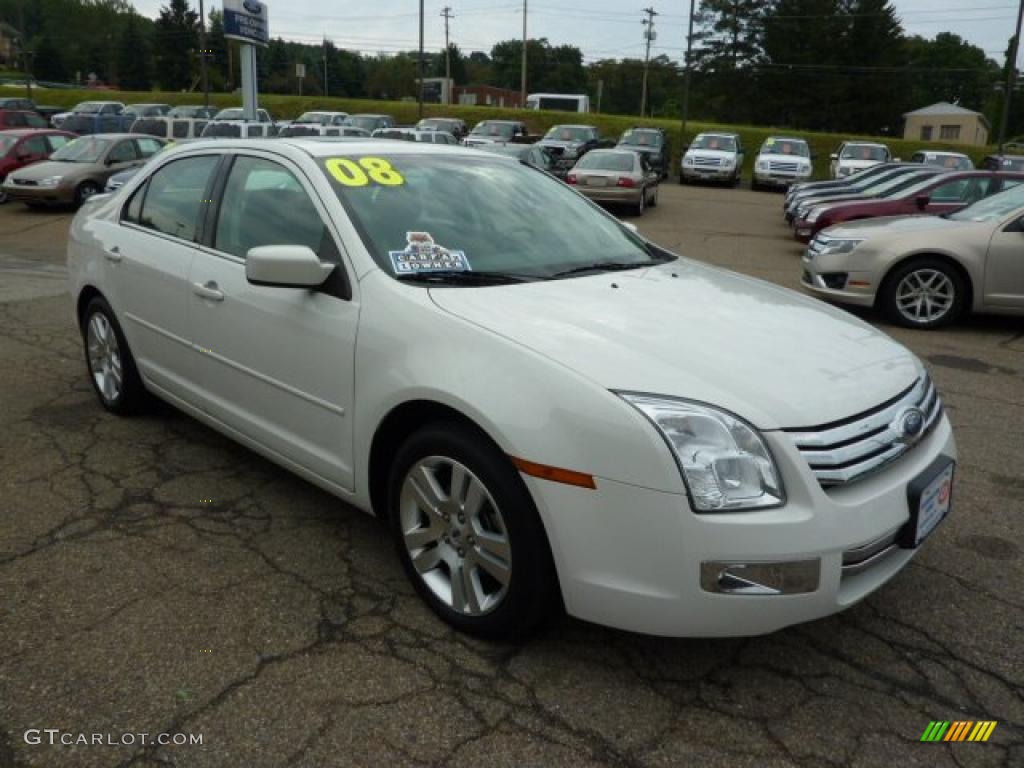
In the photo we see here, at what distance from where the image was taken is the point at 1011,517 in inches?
148

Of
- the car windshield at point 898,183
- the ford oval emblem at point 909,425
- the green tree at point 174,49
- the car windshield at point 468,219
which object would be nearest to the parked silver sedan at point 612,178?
the car windshield at point 898,183

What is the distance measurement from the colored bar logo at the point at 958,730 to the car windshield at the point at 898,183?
11.6m

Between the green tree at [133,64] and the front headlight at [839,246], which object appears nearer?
the front headlight at [839,246]

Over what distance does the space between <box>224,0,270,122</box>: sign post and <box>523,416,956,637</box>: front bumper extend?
79.8 feet

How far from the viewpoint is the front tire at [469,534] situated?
97.9 inches

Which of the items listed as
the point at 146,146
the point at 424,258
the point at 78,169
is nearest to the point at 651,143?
the point at 146,146

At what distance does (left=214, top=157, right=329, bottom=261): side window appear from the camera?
327 cm

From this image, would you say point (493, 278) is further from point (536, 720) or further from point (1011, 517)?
point (1011, 517)

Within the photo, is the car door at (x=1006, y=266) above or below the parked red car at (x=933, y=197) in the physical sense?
below

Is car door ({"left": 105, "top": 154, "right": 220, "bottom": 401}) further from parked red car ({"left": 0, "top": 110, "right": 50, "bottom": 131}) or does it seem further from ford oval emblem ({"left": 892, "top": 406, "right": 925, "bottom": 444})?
parked red car ({"left": 0, "top": 110, "right": 50, "bottom": 131})

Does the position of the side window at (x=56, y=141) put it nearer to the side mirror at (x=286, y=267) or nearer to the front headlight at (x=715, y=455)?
the side mirror at (x=286, y=267)

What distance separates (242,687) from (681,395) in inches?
61.7

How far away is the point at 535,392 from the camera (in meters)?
2.41

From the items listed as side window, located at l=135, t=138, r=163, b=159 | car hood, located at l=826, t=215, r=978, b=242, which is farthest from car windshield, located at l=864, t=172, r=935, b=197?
side window, located at l=135, t=138, r=163, b=159
